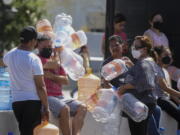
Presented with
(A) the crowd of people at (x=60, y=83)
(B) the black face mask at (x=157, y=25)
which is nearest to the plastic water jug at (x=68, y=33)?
(A) the crowd of people at (x=60, y=83)

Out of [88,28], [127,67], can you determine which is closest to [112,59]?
[127,67]

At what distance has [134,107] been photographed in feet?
31.1

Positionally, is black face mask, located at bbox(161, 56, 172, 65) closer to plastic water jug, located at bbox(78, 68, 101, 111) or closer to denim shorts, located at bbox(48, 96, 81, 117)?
plastic water jug, located at bbox(78, 68, 101, 111)

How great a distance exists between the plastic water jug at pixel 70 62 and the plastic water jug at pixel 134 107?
0.79 meters

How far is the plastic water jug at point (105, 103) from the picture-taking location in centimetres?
963

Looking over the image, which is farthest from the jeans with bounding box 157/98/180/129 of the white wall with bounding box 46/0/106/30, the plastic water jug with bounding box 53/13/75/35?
the white wall with bounding box 46/0/106/30

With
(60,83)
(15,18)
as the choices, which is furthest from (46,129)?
(15,18)

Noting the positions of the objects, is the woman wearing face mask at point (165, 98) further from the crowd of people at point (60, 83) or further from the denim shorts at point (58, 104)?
the denim shorts at point (58, 104)

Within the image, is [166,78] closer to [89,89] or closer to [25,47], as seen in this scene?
[89,89]

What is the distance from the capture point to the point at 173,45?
1395cm

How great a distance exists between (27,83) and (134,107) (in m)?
1.84

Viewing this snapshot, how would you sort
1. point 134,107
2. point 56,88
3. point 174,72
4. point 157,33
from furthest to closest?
point 174,72, point 157,33, point 134,107, point 56,88

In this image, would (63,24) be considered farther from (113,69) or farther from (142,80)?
(142,80)

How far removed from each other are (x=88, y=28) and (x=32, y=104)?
117 feet
